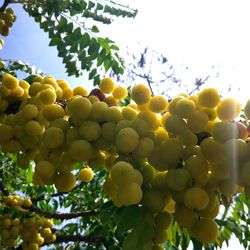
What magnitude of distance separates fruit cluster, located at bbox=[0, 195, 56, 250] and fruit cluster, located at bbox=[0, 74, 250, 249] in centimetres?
330

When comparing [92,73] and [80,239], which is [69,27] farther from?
[80,239]

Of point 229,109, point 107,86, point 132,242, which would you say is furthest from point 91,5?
point 132,242

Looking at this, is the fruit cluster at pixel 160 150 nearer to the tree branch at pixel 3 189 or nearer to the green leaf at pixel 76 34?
the green leaf at pixel 76 34

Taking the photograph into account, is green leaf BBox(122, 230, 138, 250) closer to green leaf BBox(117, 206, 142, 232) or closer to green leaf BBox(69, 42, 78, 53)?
green leaf BBox(117, 206, 142, 232)

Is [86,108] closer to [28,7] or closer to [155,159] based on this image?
[155,159]

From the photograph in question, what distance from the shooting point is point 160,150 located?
1221 millimetres

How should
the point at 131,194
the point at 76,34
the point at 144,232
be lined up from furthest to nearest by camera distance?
the point at 76,34 → the point at 144,232 → the point at 131,194

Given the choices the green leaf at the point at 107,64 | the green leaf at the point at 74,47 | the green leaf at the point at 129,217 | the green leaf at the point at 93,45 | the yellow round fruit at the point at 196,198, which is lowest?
the green leaf at the point at 107,64

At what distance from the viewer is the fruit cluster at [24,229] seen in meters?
4.66

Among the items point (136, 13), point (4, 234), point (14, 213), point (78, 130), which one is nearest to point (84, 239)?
point (14, 213)

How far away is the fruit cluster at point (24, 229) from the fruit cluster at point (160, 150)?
3304 millimetres

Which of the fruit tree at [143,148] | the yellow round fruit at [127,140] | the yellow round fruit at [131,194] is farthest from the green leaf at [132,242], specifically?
the yellow round fruit at [127,140]

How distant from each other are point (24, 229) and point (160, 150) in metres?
3.98

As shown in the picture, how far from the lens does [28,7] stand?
3809mm
